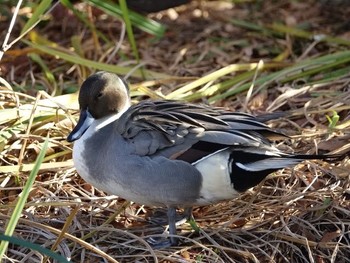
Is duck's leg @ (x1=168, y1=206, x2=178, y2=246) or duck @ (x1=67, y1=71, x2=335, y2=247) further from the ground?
duck @ (x1=67, y1=71, x2=335, y2=247)

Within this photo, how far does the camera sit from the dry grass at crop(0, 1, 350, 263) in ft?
9.02

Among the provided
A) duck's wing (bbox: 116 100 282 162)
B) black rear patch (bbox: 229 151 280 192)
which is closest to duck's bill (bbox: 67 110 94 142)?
duck's wing (bbox: 116 100 282 162)

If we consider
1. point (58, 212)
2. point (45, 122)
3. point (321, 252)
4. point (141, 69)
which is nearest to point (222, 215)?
point (321, 252)

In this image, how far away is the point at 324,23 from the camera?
15.8 ft

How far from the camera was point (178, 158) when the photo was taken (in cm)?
267

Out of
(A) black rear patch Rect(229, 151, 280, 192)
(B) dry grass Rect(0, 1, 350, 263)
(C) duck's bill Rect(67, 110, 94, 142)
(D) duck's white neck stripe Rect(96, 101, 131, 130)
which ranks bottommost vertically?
(B) dry grass Rect(0, 1, 350, 263)

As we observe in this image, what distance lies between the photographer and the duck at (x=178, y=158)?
105 inches

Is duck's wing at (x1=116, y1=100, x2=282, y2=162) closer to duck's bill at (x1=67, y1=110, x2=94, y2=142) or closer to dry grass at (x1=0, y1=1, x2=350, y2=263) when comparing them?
duck's bill at (x1=67, y1=110, x2=94, y2=142)

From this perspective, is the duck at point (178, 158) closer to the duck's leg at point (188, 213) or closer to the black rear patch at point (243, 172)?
the black rear patch at point (243, 172)

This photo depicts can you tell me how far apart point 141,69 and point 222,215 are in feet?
4.48

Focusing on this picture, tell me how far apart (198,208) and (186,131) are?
19.1 inches

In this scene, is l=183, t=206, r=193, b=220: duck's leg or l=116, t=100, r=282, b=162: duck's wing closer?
l=116, t=100, r=282, b=162: duck's wing

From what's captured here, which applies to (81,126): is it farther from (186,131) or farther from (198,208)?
(198,208)

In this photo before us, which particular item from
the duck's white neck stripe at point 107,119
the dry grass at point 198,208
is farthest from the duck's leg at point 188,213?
the duck's white neck stripe at point 107,119
